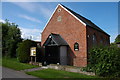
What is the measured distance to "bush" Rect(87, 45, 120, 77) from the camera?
1198cm

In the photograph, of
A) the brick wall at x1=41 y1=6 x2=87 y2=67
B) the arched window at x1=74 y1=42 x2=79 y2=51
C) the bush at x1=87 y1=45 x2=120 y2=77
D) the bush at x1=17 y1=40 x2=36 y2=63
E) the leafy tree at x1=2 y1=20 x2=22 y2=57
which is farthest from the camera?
the leafy tree at x1=2 y1=20 x2=22 y2=57

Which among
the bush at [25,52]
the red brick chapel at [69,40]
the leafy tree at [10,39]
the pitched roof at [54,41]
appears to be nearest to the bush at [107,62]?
the red brick chapel at [69,40]

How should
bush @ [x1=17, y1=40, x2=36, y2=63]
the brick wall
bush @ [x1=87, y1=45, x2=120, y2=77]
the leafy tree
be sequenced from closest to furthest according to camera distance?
bush @ [x1=87, y1=45, x2=120, y2=77] < bush @ [x1=17, y1=40, x2=36, y2=63] < the brick wall < the leafy tree

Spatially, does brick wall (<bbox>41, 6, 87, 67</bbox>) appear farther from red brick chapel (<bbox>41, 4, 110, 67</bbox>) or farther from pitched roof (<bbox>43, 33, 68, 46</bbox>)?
pitched roof (<bbox>43, 33, 68, 46</bbox>)

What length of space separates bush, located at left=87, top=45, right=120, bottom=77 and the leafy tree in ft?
70.9

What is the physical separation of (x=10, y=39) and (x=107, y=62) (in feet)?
80.1

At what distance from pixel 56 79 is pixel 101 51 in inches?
202

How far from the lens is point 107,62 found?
12.2 meters

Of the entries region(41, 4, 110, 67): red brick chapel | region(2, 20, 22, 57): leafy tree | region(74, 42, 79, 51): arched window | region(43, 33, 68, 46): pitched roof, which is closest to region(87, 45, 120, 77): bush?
region(41, 4, 110, 67): red brick chapel

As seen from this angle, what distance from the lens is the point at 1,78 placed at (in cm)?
1055

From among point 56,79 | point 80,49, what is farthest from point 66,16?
point 56,79

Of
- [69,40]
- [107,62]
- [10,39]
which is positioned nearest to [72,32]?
[69,40]

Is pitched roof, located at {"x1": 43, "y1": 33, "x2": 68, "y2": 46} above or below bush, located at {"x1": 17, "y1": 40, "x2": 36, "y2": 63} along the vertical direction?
above

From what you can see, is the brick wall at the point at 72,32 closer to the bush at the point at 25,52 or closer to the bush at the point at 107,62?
the bush at the point at 25,52
